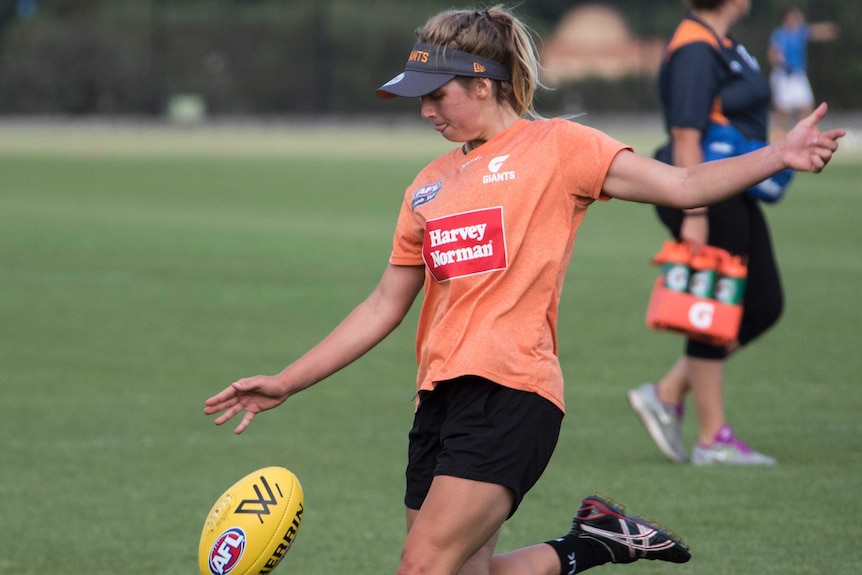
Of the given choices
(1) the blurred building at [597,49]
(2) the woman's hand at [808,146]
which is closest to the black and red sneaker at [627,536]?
(2) the woman's hand at [808,146]

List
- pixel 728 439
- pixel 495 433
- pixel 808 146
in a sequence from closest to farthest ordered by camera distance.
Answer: pixel 808 146 < pixel 495 433 < pixel 728 439

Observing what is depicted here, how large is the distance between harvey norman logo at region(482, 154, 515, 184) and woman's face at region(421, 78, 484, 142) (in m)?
0.14

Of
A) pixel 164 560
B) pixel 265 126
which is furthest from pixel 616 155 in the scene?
pixel 265 126

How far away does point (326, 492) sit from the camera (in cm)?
656

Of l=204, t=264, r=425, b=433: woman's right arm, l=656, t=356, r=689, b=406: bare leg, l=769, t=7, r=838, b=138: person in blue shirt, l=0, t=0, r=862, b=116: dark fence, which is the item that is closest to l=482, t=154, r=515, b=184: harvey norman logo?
l=204, t=264, r=425, b=433: woman's right arm

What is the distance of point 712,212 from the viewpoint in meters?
6.73

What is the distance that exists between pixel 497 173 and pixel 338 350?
79 centimetres

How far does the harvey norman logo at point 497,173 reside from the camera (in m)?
4.08

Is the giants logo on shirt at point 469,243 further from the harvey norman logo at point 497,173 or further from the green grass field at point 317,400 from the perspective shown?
the green grass field at point 317,400

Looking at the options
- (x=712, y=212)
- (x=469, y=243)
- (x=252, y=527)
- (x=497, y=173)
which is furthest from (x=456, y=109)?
(x=712, y=212)

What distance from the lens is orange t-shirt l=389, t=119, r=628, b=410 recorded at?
4012mm

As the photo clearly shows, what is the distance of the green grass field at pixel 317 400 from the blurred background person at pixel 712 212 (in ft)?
0.77

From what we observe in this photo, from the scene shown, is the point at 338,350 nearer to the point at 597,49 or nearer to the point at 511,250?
the point at 511,250

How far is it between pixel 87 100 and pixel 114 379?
3429 cm
